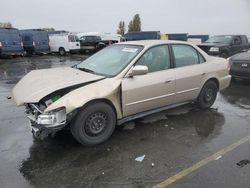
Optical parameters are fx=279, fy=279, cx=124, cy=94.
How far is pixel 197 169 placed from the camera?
12.5 ft

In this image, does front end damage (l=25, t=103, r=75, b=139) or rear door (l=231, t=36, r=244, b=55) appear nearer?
front end damage (l=25, t=103, r=75, b=139)

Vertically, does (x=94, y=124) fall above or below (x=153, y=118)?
above

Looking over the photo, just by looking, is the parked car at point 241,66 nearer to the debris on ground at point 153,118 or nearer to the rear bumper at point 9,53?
the debris on ground at point 153,118

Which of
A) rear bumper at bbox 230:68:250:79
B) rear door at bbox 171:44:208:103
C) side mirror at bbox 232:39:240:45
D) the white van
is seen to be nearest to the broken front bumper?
rear door at bbox 171:44:208:103

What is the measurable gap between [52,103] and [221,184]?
2.57 meters

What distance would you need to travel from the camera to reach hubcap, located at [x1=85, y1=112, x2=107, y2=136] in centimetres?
448

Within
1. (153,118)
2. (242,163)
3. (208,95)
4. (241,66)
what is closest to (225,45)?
(241,66)

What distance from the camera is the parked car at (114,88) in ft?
13.9

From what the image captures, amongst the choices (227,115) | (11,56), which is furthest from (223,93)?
(11,56)

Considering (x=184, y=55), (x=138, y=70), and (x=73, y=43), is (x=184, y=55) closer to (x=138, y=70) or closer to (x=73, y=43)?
(x=138, y=70)

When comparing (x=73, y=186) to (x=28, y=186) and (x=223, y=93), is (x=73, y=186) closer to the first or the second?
(x=28, y=186)

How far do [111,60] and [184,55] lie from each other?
5.37 ft

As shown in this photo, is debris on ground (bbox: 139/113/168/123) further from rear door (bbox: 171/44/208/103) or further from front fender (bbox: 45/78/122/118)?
front fender (bbox: 45/78/122/118)

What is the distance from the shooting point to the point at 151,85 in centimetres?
511
